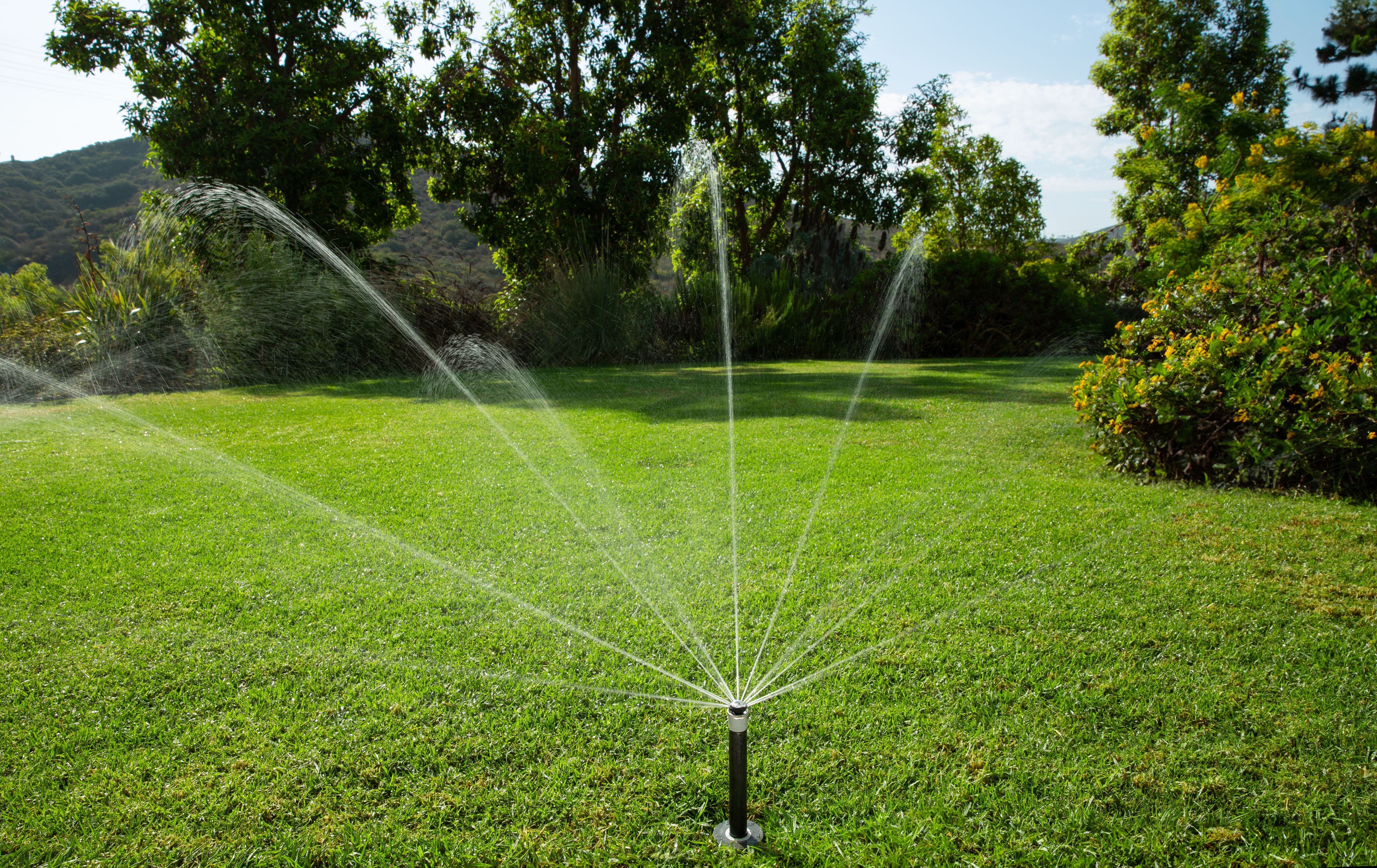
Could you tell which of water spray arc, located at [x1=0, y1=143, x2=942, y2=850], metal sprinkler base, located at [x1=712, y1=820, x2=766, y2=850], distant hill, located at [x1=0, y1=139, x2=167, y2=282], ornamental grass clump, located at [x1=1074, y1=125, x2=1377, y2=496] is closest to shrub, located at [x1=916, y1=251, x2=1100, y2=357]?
water spray arc, located at [x1=0, y1=143, x2=942, y2=850]

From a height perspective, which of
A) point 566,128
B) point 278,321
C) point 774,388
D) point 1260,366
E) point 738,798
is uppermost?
point 566,128

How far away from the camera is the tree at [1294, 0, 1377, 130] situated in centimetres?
1714

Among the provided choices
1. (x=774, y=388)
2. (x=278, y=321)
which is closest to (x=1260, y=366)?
(x=774, y=388)

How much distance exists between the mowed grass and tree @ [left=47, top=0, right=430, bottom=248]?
32.8 ft

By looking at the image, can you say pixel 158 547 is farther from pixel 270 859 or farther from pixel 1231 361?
pixel 1231 361

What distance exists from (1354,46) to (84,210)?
3659cm

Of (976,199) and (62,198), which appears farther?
(976,199)

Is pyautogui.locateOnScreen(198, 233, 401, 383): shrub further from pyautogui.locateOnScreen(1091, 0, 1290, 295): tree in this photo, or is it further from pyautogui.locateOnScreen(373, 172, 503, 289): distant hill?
pyautogui.locateOnScreen(1091, 0, 1290, 295): tree

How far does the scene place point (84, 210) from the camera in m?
25.0

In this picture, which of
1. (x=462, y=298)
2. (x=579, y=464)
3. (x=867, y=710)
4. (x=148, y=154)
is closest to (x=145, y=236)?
(x=148, y=154)

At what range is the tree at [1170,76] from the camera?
20.5 meters

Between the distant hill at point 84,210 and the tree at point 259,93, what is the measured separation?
7559mm

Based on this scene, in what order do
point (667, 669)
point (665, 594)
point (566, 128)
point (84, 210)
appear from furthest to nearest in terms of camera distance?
point (84, 210) → point (566, 128) → point (665, 594) → point (667, 669)

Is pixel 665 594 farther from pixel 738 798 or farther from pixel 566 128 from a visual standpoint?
pixel 566 128
